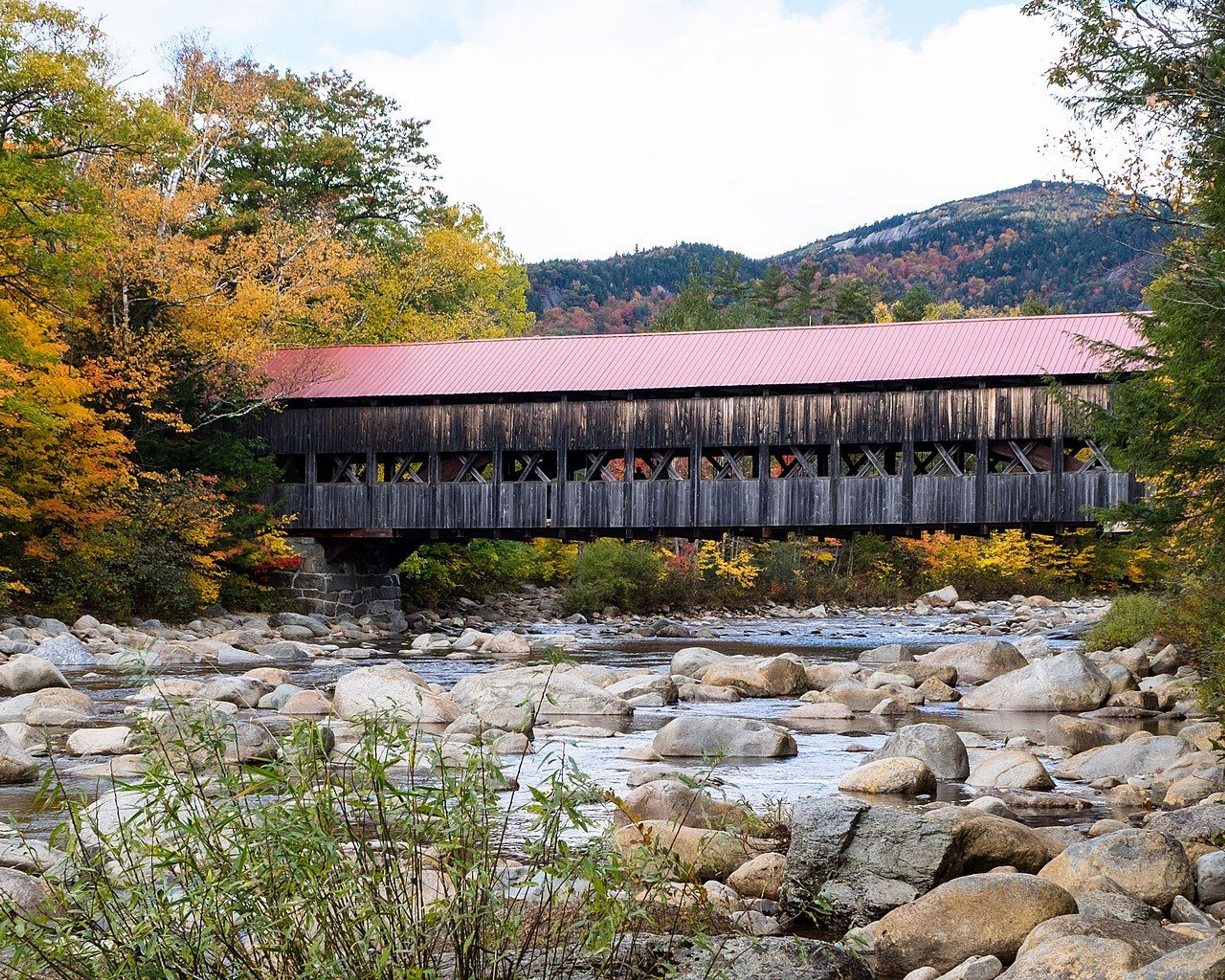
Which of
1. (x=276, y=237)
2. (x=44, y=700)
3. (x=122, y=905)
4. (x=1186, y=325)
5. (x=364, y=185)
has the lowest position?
(x=44, y=700)

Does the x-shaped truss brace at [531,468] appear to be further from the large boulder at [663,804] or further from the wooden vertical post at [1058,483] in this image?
the large boulder at [663,804]

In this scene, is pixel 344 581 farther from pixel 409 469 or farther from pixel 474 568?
pixel 474 568

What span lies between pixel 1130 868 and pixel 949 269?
85.2 metres

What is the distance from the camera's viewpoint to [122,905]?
2393mm

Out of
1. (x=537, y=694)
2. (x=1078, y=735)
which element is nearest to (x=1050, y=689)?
(x=1078, y=735)

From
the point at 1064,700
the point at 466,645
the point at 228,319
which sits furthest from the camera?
the point at 228,319

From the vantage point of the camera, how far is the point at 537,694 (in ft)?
33.9

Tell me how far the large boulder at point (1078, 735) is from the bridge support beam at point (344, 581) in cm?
1495

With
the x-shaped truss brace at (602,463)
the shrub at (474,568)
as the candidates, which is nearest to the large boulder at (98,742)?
the x-shaped truss brace at (602,463)

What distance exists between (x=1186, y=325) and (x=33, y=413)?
12.1 meters

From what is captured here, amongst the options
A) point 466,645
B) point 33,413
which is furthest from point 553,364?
point 33,413

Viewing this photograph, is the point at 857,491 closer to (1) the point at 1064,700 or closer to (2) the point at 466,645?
(2) the point at 466,645

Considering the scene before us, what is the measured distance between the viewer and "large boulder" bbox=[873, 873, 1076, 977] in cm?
400

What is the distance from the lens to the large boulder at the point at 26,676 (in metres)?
10.5
